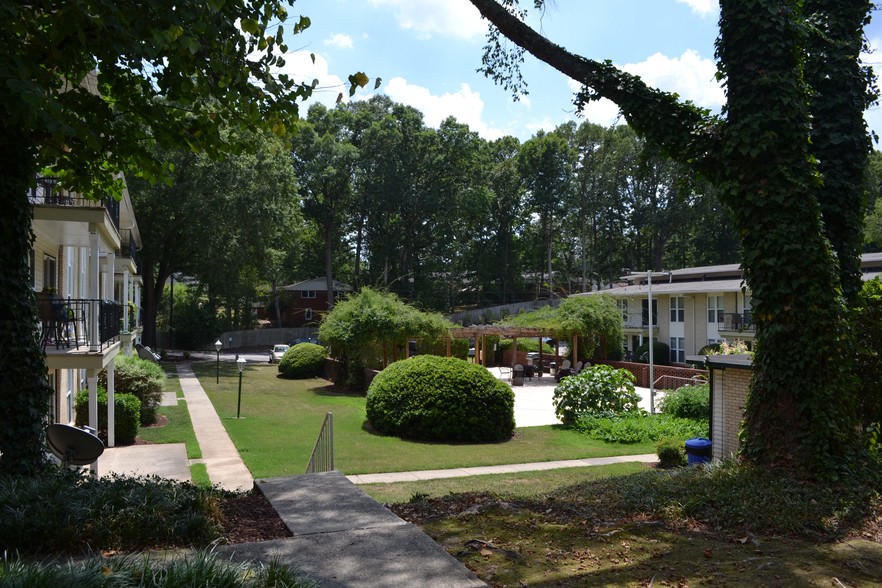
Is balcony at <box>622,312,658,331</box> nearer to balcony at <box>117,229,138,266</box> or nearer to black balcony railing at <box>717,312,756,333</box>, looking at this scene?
black balcony railing at <box>717,312,756,333</box>

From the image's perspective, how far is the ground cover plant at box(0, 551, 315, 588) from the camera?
3.29 m

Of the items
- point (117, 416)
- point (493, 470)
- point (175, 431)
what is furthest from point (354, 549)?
point (175, 431)

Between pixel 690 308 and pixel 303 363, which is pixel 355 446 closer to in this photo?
pixel 303 363

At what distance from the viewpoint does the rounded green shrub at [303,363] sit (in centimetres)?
3556

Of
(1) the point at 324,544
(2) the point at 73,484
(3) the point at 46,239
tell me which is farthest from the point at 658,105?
(3) the point at 46,239

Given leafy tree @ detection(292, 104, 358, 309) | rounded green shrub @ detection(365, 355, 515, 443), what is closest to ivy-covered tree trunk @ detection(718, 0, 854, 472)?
rounded green shrub @ detection(365, 355, 515, 443)

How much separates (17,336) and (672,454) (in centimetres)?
1253

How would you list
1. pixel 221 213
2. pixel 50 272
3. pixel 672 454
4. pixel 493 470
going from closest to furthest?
pixel 672 454
pixel 493 470
pixel 50 272
pixel 221 213

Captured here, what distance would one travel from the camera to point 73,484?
5.68 meters

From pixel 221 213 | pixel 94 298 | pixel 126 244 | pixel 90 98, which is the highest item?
pixel 221 213

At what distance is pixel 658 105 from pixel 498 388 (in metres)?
10.9

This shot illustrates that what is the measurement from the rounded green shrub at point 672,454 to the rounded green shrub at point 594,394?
19.5ft

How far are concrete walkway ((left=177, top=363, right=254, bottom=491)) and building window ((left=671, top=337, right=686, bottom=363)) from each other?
28209mm

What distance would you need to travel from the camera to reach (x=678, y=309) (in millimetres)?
42906
